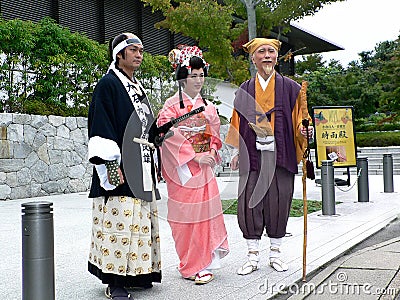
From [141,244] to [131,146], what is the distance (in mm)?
706

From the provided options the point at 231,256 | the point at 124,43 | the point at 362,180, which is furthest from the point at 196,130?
the point at 362,180

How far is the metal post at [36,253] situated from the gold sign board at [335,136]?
8.71 meters

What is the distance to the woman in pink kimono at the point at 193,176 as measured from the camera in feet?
13.8

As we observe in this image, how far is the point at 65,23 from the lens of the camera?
1485 centimetres

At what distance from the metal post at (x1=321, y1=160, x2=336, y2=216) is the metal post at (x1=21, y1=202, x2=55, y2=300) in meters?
5.66

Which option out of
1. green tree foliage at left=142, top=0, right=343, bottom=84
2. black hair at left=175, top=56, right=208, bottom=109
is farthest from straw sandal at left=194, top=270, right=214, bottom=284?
green tree foliage at left=142, top=0, right=343, bottom=84

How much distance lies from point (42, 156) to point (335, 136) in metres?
6.07

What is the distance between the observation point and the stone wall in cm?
1047

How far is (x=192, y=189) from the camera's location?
13.9 ft

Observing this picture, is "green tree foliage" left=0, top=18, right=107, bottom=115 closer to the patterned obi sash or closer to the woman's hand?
the patterned obi sash

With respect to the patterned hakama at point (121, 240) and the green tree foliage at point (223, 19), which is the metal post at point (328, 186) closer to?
the green tree foliage at point (223, 19)

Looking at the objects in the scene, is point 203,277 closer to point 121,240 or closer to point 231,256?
point 121,240

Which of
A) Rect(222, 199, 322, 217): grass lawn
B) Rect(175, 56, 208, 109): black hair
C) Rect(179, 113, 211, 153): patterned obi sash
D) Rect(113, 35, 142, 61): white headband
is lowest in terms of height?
Rect(222, 199, 322, 217): grass lawn

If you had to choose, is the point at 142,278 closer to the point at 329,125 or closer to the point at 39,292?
the point at 39,292
